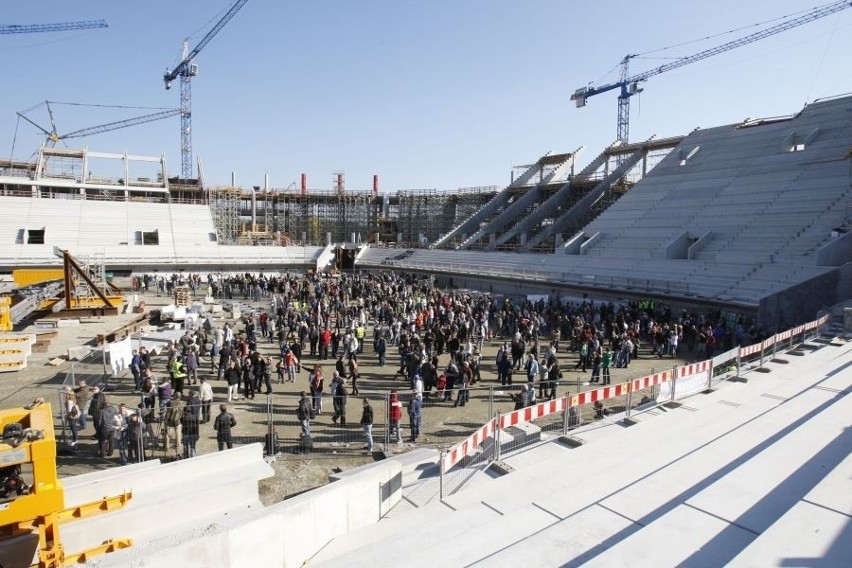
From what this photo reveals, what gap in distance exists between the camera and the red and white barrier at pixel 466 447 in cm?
618

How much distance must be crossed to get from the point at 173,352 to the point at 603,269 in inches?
807

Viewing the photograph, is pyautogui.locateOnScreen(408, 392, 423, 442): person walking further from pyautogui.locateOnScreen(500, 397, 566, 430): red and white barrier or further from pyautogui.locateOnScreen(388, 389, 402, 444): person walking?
pyautogui.locateOnScreen(500, 397, 566, 430): red and white barrier

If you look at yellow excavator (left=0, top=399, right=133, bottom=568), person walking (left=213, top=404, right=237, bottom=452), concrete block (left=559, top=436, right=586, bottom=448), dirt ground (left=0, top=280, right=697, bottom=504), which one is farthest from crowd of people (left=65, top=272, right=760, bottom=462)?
yellow excavator (left=0, top=399, right=133, bottom=568)

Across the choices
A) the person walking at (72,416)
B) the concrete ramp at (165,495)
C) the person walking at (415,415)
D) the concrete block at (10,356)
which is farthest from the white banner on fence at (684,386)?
the concrete block at (10,356)

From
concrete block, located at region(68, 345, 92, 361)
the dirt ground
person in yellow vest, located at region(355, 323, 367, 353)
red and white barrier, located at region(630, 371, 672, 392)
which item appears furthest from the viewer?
person in yellow vest, located at region(355, 323, 367, 353)

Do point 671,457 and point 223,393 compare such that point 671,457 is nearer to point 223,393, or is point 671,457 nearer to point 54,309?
point 223,393

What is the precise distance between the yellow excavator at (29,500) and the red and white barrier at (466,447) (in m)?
3.79

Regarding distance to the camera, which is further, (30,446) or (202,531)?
(30,446)

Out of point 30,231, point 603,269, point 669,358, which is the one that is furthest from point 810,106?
point 30,231

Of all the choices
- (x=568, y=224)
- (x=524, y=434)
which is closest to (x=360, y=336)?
(x=524, y=434)

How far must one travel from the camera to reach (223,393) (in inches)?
486

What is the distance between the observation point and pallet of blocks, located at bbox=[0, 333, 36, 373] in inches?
578

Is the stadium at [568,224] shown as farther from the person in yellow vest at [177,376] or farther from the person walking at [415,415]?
the person in yellow vest at [177,376]

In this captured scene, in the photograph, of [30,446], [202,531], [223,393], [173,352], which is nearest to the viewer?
[202,531]
